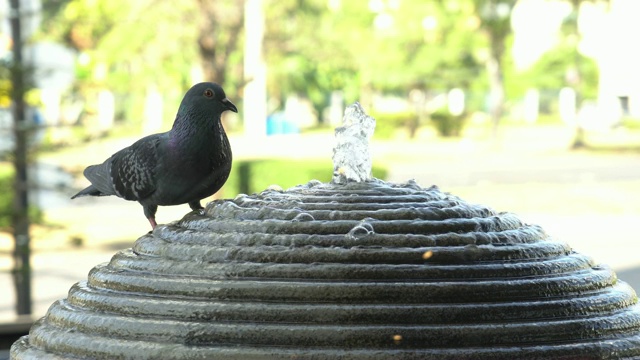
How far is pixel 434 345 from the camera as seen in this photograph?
2385mm

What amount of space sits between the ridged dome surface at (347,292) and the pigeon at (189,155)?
160 mm

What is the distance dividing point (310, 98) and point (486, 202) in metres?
39.1

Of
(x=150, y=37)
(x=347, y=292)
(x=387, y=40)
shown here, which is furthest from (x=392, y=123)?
(x=347, y=292)

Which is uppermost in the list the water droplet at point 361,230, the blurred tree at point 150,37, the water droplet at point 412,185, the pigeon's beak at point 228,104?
the blurred tree at point 150,37

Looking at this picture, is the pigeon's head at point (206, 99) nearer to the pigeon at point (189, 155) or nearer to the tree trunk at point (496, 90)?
the pigeon at point (189, 155)

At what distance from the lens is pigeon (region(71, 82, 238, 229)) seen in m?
2.98

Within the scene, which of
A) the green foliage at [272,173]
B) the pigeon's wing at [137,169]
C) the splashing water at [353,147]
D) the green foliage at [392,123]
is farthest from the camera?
the green foliage at [392,123]

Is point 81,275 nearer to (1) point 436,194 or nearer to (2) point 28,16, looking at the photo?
(2) point 28,16

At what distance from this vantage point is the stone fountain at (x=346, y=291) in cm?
239

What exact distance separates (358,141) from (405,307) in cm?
69

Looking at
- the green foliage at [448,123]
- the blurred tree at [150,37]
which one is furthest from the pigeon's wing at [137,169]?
the green foliage at [448,123]

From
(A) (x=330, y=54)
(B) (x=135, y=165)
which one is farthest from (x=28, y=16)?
(A) (x=330, y=54)

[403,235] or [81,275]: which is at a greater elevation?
[403,235]

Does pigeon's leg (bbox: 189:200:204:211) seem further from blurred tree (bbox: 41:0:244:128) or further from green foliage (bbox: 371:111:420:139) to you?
green foliage (bbox: 371:111:420:139)
